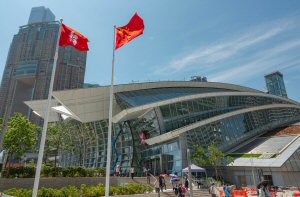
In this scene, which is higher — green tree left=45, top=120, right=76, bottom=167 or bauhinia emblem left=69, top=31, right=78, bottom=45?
bauhinia emblem left=69, top=31, right=78, bottom=45

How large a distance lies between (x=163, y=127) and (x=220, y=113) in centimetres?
1338

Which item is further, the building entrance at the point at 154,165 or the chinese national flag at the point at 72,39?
the building entrance at the point at 154,165

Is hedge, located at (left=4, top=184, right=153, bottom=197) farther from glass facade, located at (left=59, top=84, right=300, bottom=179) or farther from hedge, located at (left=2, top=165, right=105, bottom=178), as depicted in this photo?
glass facade, located at (left=59, top=84, right=300, bottom=179)

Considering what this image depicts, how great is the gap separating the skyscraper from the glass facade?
78.2 meters

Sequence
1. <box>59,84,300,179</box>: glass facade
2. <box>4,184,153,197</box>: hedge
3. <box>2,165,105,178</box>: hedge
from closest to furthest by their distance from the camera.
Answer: <box>4,184,153,197</box>: hedge, <box>2,165,105,178</box>: hedge, <box>59,84,300,179</box>: glass facade

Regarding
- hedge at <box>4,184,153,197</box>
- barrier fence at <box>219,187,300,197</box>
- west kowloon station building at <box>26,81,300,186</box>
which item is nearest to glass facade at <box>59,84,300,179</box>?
west kowloon station building at <box>26,81,300,186</box>

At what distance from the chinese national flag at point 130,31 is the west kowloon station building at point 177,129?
19.4 m

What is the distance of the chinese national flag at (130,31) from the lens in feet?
44.2

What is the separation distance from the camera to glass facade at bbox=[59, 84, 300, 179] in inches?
1337

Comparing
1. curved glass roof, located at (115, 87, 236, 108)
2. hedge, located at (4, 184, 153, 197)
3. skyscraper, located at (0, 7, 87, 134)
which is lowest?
hedge, located at (4, 184, 153, 197)

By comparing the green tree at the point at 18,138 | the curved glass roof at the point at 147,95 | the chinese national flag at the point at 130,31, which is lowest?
the green tree at the point at 18,138

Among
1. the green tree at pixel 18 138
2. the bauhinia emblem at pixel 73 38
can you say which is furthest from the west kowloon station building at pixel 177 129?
the bauhinia emblem at pixel 73 38

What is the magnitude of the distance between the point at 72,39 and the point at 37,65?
12151cm

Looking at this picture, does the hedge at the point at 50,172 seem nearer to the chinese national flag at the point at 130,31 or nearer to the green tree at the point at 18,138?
the green tree at the point at 18,138
